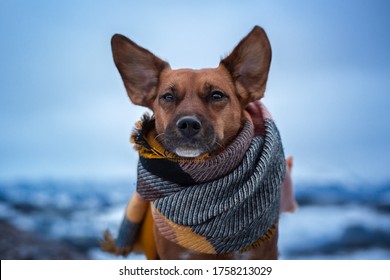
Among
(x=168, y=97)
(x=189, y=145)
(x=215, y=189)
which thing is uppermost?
(x=168, y=97)

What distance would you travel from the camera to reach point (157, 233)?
2.47m

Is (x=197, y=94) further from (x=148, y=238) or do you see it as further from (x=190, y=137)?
(x=148, y=238)

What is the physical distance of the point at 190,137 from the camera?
209 centimetres

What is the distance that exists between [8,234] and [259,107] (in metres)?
1.98

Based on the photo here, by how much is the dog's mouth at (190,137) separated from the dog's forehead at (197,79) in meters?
0.22

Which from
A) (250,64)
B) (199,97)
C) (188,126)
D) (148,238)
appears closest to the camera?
(188,126)

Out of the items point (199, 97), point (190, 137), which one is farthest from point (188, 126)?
point (199, 97)

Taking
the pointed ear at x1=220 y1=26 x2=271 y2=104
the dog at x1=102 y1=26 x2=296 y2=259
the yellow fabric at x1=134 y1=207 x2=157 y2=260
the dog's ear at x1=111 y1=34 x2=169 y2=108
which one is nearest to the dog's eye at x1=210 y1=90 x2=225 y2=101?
the dog at x1=102 y1=26 x2=296 y2=259

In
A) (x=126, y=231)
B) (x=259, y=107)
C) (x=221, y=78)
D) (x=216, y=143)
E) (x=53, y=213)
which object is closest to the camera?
(x=216, y=143)

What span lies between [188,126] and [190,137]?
48 millimetres

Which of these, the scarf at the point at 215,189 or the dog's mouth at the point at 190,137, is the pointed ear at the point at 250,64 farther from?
the dog's mouth at the point at 190,137
